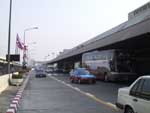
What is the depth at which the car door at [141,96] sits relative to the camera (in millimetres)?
10914

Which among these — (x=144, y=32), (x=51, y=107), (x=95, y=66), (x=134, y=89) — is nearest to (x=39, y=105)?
(x=51, y=107)

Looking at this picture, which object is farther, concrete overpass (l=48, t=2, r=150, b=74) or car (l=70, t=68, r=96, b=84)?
car (l=70, t=68, r=96, b=84)

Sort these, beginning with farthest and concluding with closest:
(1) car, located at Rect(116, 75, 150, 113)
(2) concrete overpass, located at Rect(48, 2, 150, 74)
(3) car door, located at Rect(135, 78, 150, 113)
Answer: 1. (2) concrete overpass, located at Rect(48, 2, 150, 74)
2. (1) car, located at Rect(116, 75, 150, 113)
3. (3) car door, located at Rect(135, 78, 150, 113)

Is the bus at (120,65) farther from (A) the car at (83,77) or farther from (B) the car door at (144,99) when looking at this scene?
(B) the car door at (144,99)

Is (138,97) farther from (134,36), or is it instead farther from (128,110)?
(134,36)

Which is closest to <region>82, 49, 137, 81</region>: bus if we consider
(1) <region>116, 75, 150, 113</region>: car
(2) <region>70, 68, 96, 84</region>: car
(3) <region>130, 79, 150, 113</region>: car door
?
(2) <region>70, 68, 96, 84</region>: car

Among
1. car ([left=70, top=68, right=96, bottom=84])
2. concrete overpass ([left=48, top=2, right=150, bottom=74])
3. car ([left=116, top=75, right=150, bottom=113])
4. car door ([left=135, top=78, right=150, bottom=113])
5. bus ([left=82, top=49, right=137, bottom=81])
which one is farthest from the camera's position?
bus ([left=82, top=49, right=137, bottom=81])

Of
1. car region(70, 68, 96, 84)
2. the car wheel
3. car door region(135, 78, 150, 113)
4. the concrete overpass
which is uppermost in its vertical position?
the concrete overpass

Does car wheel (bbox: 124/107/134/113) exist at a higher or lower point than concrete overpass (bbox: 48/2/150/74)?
lower

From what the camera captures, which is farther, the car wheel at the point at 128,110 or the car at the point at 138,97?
the car wheel at the point at 128,110

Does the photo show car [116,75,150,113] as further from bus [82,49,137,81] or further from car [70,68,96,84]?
bus [82,49,137,81]

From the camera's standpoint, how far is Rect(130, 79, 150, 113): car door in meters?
10.9

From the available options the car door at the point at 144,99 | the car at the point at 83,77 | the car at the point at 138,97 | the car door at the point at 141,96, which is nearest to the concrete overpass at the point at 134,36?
the car at the point at 83,77

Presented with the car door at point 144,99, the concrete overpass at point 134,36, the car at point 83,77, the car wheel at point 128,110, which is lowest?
the car wheel at point 128,110
